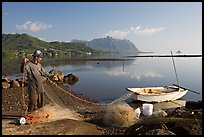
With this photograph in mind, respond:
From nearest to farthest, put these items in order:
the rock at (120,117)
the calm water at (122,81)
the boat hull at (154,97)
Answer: the rock at (120,117)
the boat hull at (154,97)
the calm water at (122,81)

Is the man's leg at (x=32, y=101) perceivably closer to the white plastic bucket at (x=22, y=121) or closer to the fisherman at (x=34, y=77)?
the fisherman at (x=34, y=77)

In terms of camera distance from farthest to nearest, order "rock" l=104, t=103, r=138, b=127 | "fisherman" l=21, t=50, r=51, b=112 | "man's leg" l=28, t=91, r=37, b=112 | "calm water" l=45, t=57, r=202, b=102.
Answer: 1. "calm water" l=45, t=57, r=202, b=102
2. "man's leg" l=28, t=91, r=37, b=112
3. "fisherman" l=21, t=50, r=51, b=112
4. "rock" l=104, t=103, r=138, b=127

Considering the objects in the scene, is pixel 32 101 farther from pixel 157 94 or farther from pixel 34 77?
pixel 157 94

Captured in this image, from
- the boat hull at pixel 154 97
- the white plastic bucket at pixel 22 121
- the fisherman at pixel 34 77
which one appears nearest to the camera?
the white plastic bucket at pixel 22 121

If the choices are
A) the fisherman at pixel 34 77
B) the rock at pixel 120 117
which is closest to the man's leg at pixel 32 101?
the fisherman at pixel 34 77

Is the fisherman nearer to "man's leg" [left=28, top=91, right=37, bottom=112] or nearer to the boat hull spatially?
"man's leg" [left=28, top=91, right=37, bottom=112]

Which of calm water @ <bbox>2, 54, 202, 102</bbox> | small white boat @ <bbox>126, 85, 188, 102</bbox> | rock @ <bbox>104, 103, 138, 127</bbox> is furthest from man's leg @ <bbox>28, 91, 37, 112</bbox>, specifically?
calm water @ <bbox>2, 54, 202, 102</bbox>

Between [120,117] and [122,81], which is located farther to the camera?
[122,81]

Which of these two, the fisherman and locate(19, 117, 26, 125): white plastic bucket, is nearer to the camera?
locate(19, 117, 26, 125): white plastic bucket

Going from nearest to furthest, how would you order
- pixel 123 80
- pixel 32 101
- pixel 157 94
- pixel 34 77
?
pixel 34 77 < pixel 32 101 < pixel 157 94 < pixel 123 80

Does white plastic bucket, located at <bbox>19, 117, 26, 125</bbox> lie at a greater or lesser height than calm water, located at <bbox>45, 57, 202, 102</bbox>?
greater

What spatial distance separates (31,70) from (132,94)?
9.19 meters

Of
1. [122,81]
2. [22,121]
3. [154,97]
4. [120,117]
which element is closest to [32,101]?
[22,121]

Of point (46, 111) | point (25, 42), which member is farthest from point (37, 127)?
point (25, 42)
